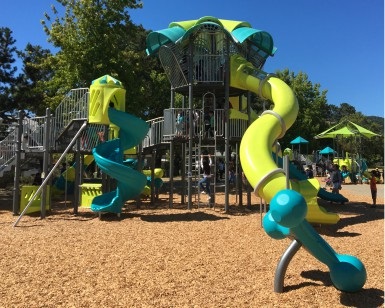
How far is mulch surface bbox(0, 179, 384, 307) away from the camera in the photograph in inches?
205

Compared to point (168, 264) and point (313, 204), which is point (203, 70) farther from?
point (168, 264)

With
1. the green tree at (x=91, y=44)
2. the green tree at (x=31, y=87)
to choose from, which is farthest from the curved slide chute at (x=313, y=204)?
the green tree at (x=31, y=87)

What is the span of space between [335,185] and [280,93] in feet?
24.1

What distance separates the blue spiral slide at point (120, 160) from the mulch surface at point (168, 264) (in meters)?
0.59

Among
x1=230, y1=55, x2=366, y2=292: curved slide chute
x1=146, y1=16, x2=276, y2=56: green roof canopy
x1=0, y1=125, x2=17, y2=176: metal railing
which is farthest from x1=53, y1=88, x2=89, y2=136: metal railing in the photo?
x1=230, y1=55, x2=366, y2=292: curved slide chute

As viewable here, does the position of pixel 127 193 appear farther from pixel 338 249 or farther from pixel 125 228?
pixel 338 249

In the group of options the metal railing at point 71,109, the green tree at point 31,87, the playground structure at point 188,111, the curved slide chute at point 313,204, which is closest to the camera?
the curved slide chute at point 313,204

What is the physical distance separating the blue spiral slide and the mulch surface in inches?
23.2

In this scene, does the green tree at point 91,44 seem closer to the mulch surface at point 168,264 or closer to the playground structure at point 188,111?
the playground structure at point 188,111

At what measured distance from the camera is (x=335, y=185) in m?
16.4

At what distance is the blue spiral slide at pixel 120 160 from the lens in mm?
11953

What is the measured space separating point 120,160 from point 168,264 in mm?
6173

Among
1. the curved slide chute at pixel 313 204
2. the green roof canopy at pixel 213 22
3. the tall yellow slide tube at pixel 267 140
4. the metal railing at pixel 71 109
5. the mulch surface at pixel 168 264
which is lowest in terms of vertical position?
the mulch surface at pixel 168 264

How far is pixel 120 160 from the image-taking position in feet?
41.0
